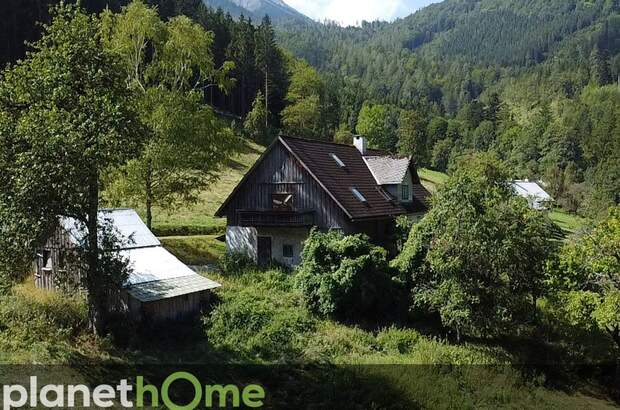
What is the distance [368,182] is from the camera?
36.0 meters

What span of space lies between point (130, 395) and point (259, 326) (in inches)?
291

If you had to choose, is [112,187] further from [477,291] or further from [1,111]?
[477,291]

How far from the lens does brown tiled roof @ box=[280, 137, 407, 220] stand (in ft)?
103

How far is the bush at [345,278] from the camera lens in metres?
25.2

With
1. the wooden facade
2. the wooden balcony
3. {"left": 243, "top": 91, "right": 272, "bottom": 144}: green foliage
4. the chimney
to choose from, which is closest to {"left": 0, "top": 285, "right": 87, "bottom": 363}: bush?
the wooden facade

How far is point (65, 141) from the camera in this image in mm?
19141

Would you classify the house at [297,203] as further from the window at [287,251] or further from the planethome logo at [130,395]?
the planethome logo at [130,395]

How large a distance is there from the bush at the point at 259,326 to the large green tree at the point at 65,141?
5123mm

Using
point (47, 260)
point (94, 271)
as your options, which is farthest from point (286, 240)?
point (94, 271)

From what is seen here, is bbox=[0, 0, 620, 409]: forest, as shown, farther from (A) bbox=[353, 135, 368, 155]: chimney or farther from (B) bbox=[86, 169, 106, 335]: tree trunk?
(A) bbox=[353, 135, 368, 155]: chimney

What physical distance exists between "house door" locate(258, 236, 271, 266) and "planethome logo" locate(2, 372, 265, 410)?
13.5 meters

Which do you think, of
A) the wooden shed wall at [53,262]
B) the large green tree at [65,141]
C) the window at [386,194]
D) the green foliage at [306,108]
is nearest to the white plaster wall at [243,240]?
the window at [386,194]

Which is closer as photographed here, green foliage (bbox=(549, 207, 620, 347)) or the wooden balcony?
green foliage (bbox=(549, 207, 620, 347))

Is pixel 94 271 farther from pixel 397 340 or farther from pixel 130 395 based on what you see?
pixel 397 340
